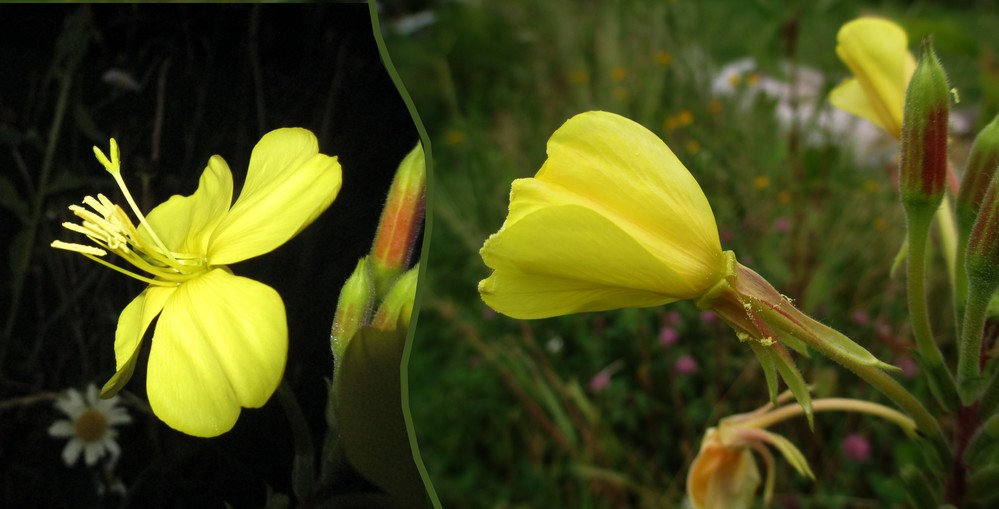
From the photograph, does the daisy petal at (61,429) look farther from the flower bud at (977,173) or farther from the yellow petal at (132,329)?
the flower bud at (977,173)

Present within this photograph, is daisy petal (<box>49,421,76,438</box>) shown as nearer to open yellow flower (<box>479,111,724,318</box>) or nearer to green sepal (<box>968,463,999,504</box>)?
open yellow flower (<box>479,111,724,318</box>)

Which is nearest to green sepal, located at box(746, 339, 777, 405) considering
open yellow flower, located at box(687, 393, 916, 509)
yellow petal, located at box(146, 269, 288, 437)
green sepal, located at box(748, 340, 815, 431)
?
green sepal, located at box(748, 340, 815, 431)

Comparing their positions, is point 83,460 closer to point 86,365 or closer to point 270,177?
point 86,365

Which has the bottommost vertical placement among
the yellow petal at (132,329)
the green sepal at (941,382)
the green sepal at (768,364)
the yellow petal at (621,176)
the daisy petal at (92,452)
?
the green sepal at (941,382)

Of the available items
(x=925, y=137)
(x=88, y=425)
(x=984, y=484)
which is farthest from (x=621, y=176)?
(x=88, y=425)

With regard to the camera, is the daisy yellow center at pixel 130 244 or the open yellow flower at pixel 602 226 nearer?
the open yellow flower at pixel 602 226

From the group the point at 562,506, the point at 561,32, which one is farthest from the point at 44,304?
the point at 561,32

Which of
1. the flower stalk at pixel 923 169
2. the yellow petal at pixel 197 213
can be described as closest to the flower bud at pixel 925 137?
the flower stalk at pixel 923 169
